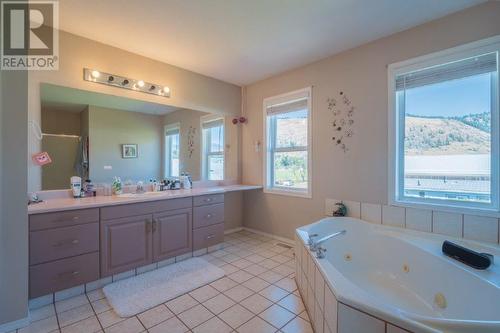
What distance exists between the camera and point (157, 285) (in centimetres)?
221

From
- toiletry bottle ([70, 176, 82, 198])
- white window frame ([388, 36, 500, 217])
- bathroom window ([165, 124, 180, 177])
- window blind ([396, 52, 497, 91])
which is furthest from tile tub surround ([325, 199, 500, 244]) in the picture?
toiletry bottle ([70, 176, 82, 198])

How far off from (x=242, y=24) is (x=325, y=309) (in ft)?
8.07

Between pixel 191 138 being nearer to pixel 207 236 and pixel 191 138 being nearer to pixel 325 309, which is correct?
pixel 207 236

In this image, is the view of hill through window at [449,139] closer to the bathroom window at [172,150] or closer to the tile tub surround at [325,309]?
the tile tub surround at [325,309]

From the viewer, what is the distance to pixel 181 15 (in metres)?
2.09

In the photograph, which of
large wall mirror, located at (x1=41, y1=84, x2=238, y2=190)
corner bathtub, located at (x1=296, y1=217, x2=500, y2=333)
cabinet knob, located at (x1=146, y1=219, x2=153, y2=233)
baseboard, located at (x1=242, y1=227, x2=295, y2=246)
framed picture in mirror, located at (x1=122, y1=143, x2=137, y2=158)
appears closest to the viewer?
corner bathtub, located at (x1=296, y1=217, x2=500, y2=333)

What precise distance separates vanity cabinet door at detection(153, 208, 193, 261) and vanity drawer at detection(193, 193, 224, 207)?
0.48ft

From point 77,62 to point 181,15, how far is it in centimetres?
124

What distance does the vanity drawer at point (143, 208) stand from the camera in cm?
219

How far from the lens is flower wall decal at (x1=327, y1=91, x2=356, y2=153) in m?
2.71

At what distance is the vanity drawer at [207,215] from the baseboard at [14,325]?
1565 millimetres

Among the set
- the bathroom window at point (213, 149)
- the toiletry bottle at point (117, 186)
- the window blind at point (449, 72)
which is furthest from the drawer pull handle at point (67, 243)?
the window blind at point (449, 72)

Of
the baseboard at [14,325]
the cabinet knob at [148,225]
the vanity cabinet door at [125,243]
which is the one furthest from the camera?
the cabinet knob at [148,225]

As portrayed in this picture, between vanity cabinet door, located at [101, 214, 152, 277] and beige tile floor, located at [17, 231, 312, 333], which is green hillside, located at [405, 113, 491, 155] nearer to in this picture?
beige tile floor, located at [17, 231, 312, 333]
